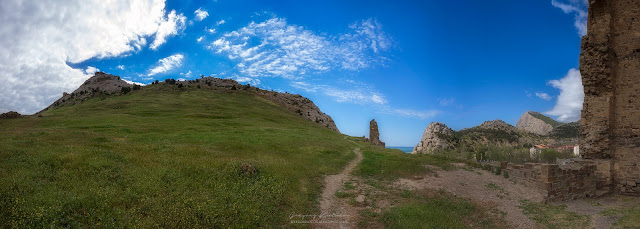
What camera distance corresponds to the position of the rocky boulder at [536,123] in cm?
13162

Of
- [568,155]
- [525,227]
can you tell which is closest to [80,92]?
[525,227]

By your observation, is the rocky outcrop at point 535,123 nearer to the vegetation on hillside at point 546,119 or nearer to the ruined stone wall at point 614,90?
the vegetation on hillside at point 546,119

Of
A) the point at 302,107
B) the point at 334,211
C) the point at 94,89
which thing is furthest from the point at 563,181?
the point at 94,89

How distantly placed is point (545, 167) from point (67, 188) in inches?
785

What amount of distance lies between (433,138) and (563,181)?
208ft

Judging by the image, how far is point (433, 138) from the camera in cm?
7531

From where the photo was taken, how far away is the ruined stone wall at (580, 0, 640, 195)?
16.3 m

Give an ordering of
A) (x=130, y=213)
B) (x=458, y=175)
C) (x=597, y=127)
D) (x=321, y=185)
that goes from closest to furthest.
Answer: (x=130, y=213)
(x=321, y=185)
(x=597, y=127)
(x=458, y=175)

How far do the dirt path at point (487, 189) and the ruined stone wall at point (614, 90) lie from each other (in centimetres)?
Answer: 518

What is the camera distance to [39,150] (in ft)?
46.9

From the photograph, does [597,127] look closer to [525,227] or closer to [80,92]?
[525,227]

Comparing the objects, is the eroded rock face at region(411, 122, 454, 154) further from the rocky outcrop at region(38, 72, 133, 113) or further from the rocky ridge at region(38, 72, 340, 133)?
the rocky outcrop at region(38, 72, 133, 113)

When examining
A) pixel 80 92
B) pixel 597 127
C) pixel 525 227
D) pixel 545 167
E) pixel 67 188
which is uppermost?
pixel 80 92

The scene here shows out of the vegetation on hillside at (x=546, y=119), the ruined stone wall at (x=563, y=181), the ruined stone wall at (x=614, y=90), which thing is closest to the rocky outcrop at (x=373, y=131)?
the ruined stone wall at (x=563, y=181)
